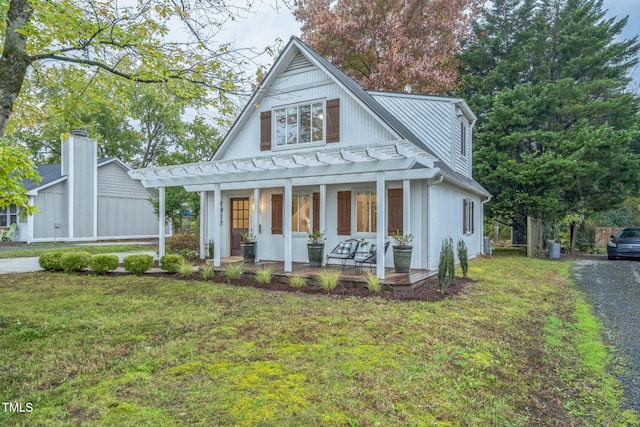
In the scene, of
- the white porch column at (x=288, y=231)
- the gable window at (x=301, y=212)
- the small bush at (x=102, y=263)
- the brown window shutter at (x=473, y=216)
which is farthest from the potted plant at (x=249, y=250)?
the brown window shutter at (x=473, y=216)

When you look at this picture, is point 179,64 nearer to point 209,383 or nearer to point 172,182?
point 172,182

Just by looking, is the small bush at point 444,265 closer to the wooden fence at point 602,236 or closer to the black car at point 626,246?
the black car at point 626,246

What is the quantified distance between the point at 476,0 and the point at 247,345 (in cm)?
2219

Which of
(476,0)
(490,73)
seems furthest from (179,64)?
(476,0)

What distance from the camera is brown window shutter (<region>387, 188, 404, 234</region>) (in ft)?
30.7

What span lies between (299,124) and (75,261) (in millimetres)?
7217

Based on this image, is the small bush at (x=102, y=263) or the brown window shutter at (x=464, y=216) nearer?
the small bush at (x=102, y=263)

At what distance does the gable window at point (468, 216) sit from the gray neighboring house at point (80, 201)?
19.0 meters

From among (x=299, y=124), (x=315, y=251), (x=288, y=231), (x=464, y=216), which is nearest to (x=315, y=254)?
(x=315, y=251)

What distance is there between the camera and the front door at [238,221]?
39.4 ft

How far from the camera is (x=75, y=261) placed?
9961mm

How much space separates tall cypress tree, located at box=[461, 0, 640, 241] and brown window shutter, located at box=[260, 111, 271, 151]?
996cm

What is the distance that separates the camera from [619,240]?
14.1 meters

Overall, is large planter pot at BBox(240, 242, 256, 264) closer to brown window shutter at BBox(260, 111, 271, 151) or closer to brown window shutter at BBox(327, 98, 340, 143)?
brown window shutter at BBox(260, 111, 271, 151)
